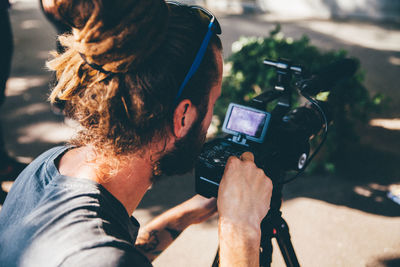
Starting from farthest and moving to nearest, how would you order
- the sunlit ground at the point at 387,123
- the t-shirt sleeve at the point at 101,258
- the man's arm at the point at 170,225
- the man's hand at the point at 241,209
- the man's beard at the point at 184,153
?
the sunlit ground at the point at 387,123 < the man's arm at the point at 170,225 < the man's beard at the point at 184,153 < the man's hand at the point at 241,209 < the t-shirt sleeve at the point at 101,258

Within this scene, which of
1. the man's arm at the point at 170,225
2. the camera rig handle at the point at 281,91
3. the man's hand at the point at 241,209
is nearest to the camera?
the man's hand at the point at 241,209

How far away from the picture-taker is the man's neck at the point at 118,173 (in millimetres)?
1309

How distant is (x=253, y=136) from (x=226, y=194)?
35 cm

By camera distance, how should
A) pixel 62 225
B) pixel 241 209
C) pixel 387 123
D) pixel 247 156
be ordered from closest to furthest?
pixel 62 225 < pixel 241 209 < pixel 247 156 < pixel 387 123

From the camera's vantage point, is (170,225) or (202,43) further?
(170,225)

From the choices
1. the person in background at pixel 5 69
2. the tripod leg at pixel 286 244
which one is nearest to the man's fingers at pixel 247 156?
the tripod leg at pixel 286 244

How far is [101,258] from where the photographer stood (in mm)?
992

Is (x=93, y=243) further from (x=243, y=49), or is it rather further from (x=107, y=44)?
(x=243, y=49)

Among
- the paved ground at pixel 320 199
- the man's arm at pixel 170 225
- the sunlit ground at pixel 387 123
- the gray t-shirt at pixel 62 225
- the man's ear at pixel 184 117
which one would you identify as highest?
the man's ear at pixel 184 117

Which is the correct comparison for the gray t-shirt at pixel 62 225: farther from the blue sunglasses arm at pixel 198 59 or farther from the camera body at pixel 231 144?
the blue sunglasses arm at pixel 198 59

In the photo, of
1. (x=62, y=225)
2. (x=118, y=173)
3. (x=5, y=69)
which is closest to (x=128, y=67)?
(x=118, y=173)

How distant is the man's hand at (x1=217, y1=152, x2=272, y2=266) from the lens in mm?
1169

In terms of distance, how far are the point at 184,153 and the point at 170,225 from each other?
484mm

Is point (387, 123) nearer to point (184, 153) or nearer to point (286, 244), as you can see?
point (286, 244)
